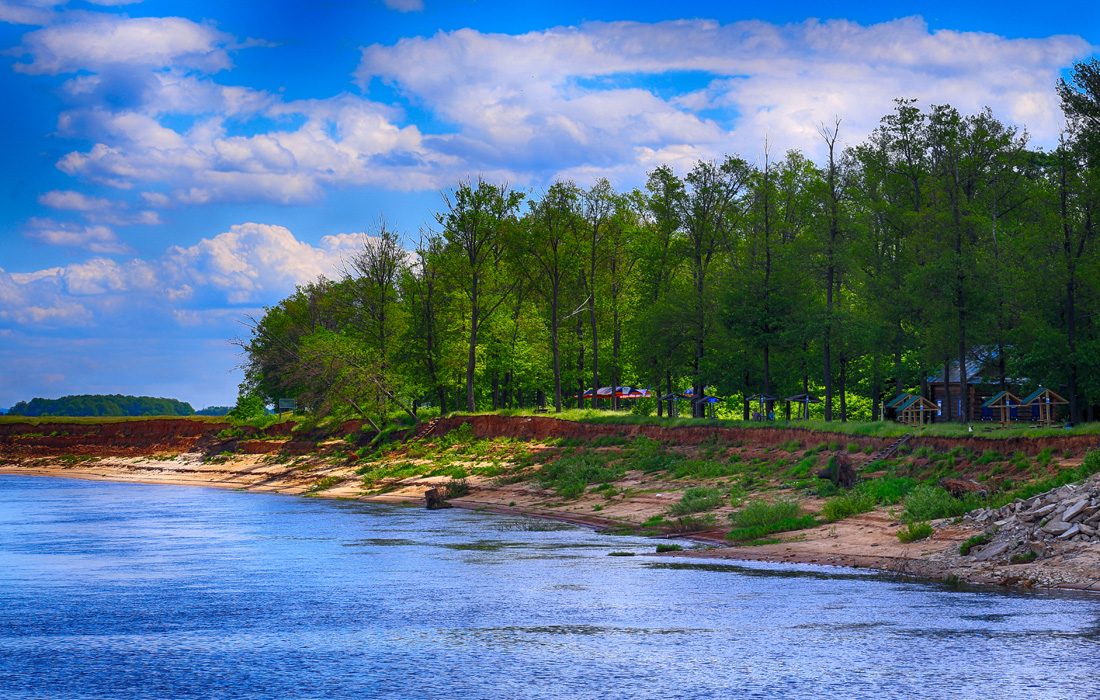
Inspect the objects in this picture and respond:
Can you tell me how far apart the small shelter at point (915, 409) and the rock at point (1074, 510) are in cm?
2959

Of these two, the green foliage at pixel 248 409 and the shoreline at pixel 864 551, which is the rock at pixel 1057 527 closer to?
the shoreline at pixel 864 551

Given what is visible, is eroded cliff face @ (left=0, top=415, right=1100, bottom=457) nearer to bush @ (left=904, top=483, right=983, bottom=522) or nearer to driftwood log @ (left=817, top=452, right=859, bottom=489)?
driftwood log @ (left=817, top=452, right=859, bottom=489)

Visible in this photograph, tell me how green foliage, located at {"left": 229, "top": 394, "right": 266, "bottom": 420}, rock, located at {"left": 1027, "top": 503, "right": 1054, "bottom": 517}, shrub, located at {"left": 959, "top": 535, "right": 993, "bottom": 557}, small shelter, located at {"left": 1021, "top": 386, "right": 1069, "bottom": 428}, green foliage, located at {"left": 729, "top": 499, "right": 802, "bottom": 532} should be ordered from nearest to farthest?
rock, located at {"left": 1027, "top": 503, "right": 1054, "bottom": 517}, shrub, located at {"left": 959, "top": 535, "right": 993, "bottom": 557}, green foliage, located at {"left": 729, "top": 499, "right": 802, "bottom": 532}, small shelter, located at {"left": 1021, "top": 386, "right": 1069, "bottom": 428}, green foliage, located at {"left": 229, "top": 394, "right": 266, "bottom": 420}

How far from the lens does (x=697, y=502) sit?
36031 millimetres

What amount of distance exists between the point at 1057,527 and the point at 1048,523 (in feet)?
1.49

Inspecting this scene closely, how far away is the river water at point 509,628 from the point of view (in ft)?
43.7

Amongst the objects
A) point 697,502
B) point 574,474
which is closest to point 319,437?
point 574,474

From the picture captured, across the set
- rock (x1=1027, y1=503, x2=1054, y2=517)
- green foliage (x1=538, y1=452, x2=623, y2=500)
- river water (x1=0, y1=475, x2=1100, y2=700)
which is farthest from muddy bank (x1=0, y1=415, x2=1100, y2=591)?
river water (x1=0, y1=475, x2=1100, y2=700)

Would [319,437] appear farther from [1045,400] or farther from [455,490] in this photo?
[1045,400]

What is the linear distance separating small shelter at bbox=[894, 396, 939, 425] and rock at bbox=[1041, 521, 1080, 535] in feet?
97.5

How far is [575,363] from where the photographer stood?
76125 mm

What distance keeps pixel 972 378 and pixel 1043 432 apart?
26.2m

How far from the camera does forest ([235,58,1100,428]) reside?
46438 mm

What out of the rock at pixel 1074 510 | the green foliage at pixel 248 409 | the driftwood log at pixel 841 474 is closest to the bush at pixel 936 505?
the rock at pixel 1074 510
